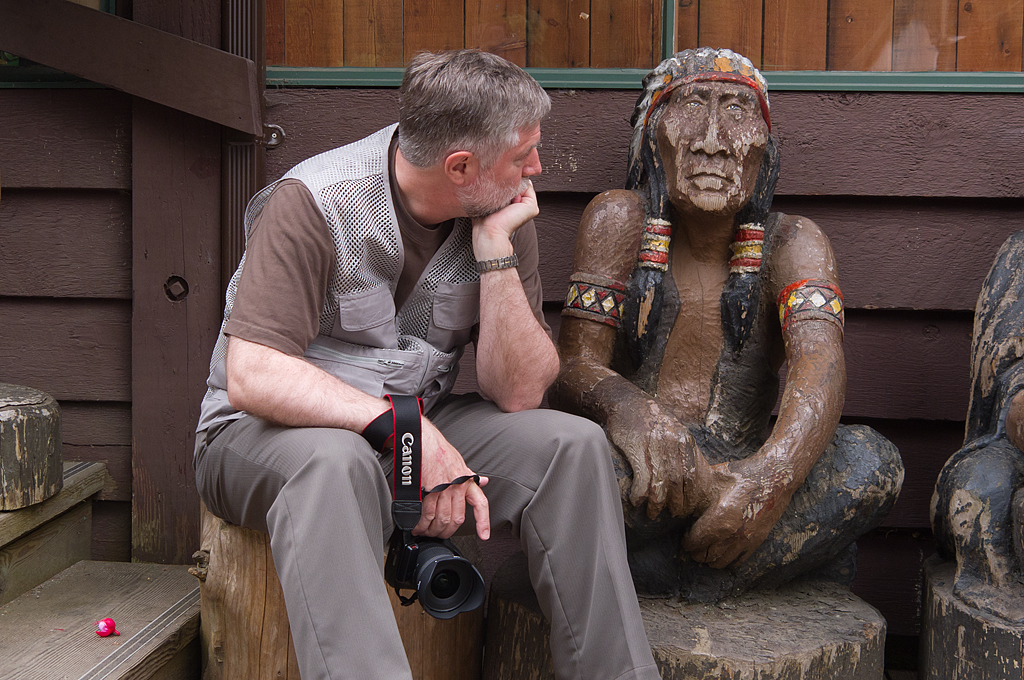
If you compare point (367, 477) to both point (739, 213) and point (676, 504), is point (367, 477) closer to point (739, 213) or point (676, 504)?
point (676, 504)

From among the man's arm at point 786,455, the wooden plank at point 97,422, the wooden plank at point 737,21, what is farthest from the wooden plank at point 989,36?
the wooden plank at point 97,422

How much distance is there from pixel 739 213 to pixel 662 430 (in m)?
0.57

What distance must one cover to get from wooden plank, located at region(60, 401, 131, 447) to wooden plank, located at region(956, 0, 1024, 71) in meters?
2.59

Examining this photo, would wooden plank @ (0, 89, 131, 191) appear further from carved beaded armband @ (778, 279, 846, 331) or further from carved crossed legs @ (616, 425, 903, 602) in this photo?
carved beaded armband @ (778, 279, 846, 331)

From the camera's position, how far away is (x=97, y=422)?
8.46 feet

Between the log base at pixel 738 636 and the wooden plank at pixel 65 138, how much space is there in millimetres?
1579

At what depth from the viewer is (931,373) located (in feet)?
8.40

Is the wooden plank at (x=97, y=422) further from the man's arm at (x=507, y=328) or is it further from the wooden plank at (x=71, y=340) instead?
the man's arm at (x=507, y=328)

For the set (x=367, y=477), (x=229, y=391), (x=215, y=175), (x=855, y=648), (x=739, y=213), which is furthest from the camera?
(x=215, y=175)

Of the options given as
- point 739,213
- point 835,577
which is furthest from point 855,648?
point 739,213

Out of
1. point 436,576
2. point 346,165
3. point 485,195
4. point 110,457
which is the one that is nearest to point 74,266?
point 110,457

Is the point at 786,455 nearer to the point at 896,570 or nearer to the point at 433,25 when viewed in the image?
the point at 896,570

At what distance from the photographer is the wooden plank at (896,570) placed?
2627 millimetres

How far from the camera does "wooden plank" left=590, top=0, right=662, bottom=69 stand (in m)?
2.53
